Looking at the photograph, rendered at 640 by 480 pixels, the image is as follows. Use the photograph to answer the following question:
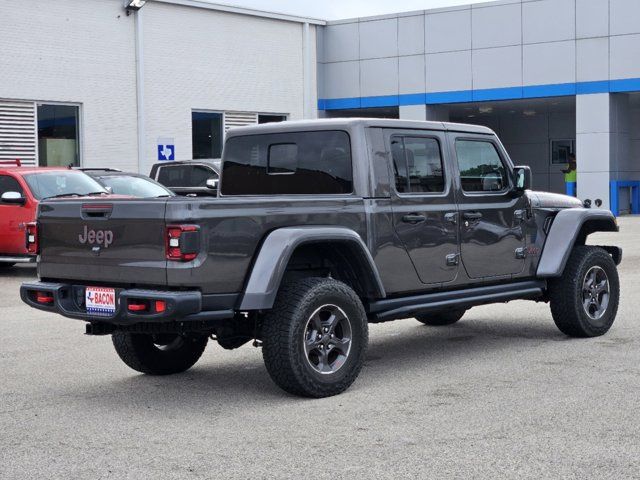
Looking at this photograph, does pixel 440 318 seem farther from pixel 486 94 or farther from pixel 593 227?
pixel 486 94

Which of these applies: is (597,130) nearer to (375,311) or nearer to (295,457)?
(375,311)

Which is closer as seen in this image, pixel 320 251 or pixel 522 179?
pixel 320 251

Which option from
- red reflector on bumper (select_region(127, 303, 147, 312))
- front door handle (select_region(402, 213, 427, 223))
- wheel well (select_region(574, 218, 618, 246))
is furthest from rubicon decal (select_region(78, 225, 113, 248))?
wheel well (select_region(574, 218, 618, 246))

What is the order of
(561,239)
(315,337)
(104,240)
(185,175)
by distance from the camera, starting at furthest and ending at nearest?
(185,175), (561,239), (315,337), (104,240)

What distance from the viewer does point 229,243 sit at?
21.3ft

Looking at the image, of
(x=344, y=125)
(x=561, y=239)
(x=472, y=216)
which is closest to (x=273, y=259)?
(x=344, y=125)

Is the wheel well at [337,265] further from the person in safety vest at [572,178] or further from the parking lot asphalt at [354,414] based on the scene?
the person in safety vest at [572,178]

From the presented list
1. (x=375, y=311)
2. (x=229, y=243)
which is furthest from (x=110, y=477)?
(x=375, y=311)

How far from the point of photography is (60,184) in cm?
1622

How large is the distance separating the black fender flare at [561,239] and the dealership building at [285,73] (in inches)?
764

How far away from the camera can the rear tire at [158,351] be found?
7.65m

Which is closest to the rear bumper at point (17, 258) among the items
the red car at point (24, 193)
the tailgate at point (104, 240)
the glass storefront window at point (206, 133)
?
the red car at point (24, 193)

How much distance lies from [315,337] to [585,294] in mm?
3285

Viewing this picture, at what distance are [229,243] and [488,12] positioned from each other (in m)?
31.3
